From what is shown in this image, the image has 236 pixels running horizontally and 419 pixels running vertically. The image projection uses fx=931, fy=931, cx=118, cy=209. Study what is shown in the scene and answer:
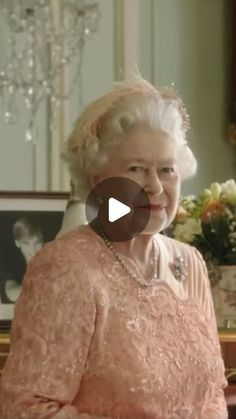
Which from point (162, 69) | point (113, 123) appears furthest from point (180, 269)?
point (162, 69)

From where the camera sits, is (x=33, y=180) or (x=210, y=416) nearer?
(x=210, y=416)

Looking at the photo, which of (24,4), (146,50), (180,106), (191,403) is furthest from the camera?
(146,50)

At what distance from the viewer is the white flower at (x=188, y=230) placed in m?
2.16

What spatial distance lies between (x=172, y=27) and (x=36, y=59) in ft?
1.86

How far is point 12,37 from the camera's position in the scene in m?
3.28

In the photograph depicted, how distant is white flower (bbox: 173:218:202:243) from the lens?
7.09ft

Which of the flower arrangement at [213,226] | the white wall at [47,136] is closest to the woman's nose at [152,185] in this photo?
the flower arrangement at [213,226]

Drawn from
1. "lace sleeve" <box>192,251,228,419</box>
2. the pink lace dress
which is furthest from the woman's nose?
"lace sleeve" <box>192,251,228,419</box>

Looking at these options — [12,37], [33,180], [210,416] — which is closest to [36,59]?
[12,37]

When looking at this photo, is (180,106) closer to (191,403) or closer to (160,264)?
(160,264)

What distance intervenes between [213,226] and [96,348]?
2.55 feet

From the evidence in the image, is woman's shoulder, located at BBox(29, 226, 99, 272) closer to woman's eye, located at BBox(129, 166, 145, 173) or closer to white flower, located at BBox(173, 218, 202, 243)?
woman's eye, located at BBox(129, 166, 145, 173)

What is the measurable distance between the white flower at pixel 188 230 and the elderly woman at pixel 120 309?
49 centimetres

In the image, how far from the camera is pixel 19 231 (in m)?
2.21
